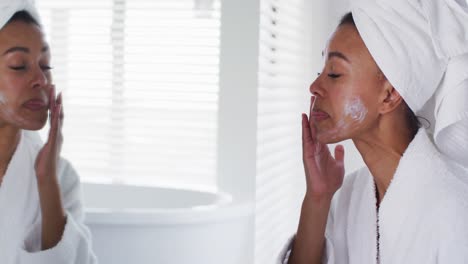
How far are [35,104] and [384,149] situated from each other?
66 cm

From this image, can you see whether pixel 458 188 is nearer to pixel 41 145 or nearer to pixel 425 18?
pixel 425 18

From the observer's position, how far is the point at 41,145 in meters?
1.39

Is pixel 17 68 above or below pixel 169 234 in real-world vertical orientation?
above

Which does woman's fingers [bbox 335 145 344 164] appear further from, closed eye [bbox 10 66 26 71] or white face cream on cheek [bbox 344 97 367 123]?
closed eye [bbox 10 66 26 71]

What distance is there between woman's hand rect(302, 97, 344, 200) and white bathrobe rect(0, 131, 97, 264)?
18.4 inches

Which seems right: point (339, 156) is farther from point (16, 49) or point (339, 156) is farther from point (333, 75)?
point (16, 49)

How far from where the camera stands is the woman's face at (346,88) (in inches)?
49.0

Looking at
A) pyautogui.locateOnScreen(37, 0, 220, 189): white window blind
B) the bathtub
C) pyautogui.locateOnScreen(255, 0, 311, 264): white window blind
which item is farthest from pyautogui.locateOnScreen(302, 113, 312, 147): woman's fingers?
pyautogui.locateOnScreen(37, 0, 220, 189): white window blind

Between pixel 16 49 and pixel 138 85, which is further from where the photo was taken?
pixel 138 85

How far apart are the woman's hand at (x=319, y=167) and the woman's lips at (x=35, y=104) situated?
50 centimetres

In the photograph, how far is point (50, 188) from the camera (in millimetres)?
1314

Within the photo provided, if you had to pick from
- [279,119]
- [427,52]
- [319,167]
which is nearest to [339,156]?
[319,167]

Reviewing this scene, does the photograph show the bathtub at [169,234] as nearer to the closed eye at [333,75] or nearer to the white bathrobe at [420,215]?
the white bathrobe at [420,215]

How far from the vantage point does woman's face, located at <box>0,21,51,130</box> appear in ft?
4.07
